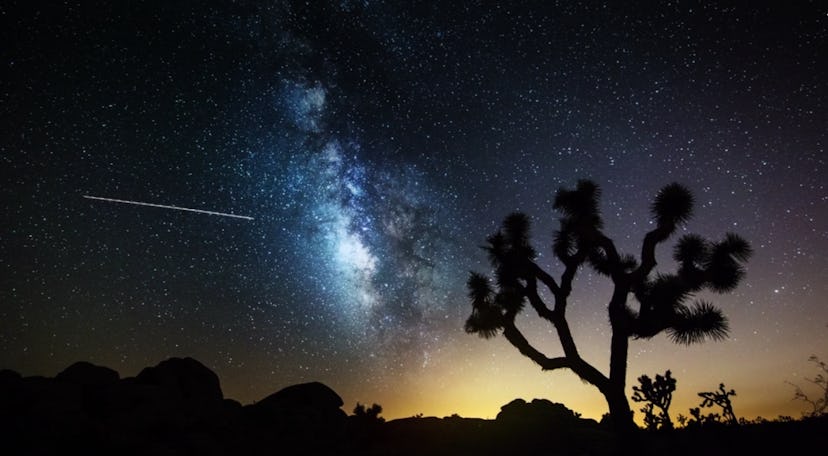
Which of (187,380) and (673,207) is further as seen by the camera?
(673,207)

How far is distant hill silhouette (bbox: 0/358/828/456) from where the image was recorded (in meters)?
6.79

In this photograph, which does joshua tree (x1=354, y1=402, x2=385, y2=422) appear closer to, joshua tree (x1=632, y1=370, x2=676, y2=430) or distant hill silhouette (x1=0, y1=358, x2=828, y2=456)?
distant hill silhouette (x1=0, y1=358, x2=828, y2=456)

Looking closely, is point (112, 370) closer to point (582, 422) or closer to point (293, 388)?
point (293, 388)

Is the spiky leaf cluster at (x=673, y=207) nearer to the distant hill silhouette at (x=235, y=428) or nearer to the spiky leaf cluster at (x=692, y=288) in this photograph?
the spiky leaf cluster at (x=692, y=288)

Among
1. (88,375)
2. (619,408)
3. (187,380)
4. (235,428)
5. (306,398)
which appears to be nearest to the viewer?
(88,375)

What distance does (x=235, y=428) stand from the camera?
332 inches

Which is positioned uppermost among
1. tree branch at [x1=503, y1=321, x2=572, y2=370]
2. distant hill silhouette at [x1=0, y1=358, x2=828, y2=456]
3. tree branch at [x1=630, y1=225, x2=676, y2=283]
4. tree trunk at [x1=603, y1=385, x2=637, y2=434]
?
tree branch at [x1=630, y1=225, x2=676, y2=283]

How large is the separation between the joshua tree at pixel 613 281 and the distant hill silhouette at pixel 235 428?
5.96 feet

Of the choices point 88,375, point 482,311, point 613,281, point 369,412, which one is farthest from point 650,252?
point 88,375

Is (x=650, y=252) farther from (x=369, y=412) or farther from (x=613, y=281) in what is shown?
(x=369, y=412)

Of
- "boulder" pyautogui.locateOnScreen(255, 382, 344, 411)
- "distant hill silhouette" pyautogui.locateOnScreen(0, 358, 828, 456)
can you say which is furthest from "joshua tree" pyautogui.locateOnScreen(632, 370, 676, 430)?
"boulder" pyautogui.locateOnScreen(255, 382, 344, 411)

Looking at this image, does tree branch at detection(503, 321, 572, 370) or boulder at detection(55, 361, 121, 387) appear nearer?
boulder at detection(55, 361, 121, 387)

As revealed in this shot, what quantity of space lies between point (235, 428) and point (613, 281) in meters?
9.62

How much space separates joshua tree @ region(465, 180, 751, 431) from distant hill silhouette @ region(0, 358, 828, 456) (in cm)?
182
